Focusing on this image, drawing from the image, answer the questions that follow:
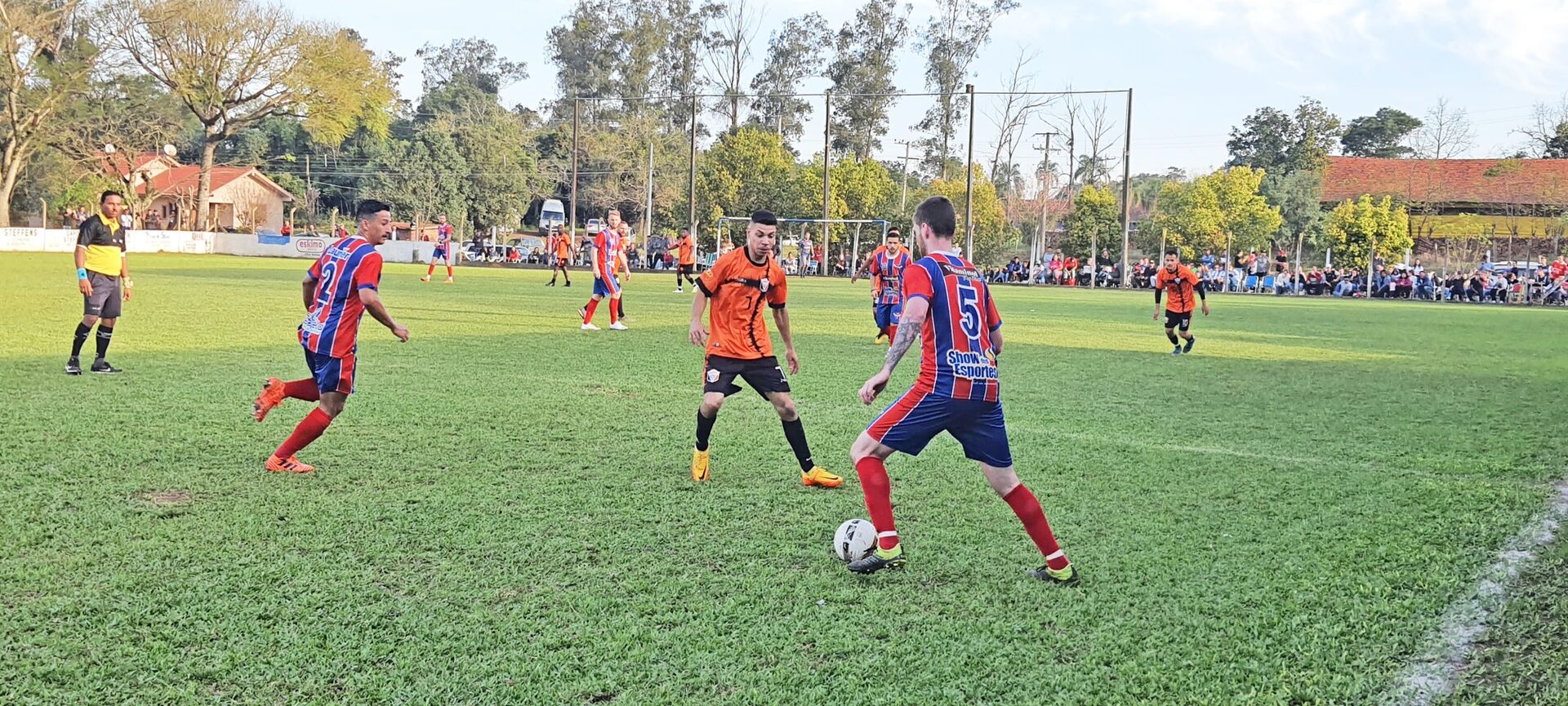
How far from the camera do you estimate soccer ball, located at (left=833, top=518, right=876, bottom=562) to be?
4.88 m

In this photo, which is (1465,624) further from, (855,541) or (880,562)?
(855,541)

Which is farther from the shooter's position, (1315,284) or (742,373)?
(1315,284)

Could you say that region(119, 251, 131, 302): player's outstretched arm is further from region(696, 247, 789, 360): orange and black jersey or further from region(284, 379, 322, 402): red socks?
region(696, 247, 789, 360): orange and black jersey

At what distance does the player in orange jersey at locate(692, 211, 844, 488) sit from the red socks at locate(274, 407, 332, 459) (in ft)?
7.44

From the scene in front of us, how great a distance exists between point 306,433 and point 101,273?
528cm

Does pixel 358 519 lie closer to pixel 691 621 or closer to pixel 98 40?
pixel 691 621

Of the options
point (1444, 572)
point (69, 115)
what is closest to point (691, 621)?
point (1444, 572)

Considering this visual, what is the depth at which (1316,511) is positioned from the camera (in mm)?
6055

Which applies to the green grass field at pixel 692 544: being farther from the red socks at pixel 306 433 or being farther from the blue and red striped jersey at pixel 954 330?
the blue and red striped jersey at pixel 954 330

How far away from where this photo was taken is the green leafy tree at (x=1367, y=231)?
46.6m

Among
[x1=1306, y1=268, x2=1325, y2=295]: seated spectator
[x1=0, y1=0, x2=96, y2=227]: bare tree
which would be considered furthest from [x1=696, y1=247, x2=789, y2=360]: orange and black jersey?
[x1=0, y1=0, x2=96, y2=227]: bare tree

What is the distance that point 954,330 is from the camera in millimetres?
4598

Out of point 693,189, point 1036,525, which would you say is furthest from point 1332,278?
point 1036,525

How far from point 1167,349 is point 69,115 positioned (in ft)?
183
